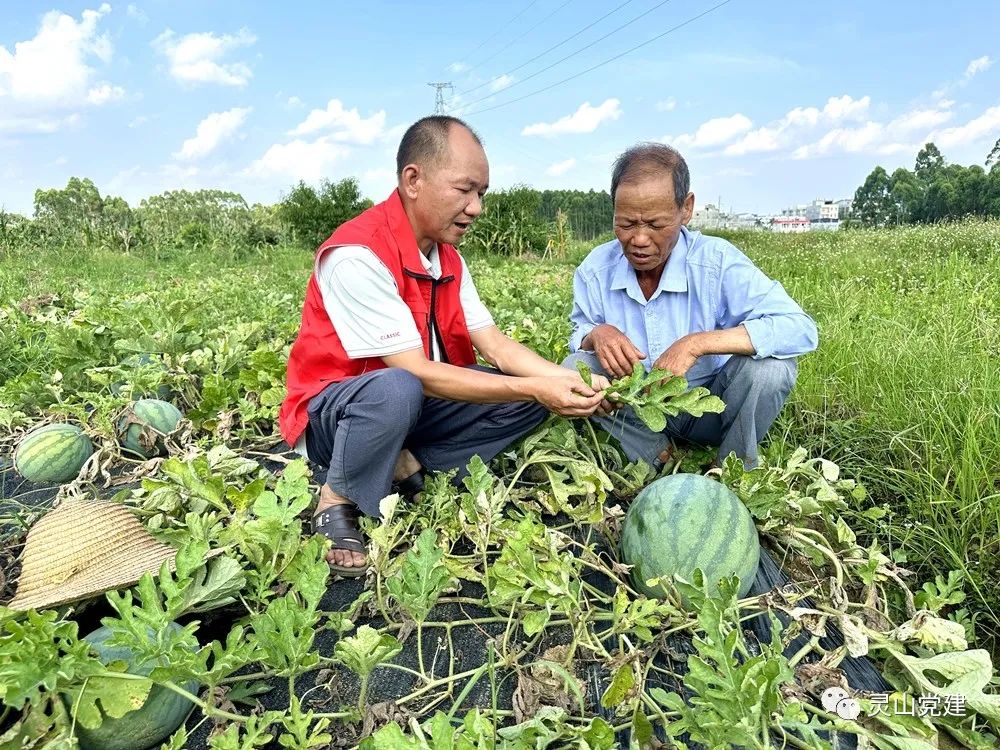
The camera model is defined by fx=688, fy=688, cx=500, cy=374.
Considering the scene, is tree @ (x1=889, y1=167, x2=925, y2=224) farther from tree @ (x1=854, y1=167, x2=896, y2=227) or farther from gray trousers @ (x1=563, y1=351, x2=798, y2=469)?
gray trousers @ (x1=563, y1=351, x2=798, y2=469)

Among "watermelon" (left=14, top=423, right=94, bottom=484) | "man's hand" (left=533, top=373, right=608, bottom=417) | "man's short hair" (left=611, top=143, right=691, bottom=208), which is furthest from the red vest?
"watermelon" (left=14, top=423, right=94, bottom=484)

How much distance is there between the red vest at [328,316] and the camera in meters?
2.26

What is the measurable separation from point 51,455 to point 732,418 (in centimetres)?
259

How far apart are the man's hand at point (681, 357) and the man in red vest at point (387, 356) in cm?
25

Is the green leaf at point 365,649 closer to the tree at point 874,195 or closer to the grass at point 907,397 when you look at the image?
the grass at point 907,397

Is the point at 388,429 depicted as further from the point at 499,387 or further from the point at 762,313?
the point at 762,313

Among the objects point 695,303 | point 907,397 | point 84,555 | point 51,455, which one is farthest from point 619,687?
point 51,455

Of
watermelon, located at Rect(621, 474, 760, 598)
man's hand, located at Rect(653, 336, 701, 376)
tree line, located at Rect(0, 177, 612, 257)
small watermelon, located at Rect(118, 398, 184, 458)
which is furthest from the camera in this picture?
tree line, located at Rect(0, 177, 612, 257)

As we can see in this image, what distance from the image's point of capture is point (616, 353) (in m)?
2.34

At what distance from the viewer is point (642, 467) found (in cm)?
237

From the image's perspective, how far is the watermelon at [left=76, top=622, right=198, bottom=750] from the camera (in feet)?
4.53

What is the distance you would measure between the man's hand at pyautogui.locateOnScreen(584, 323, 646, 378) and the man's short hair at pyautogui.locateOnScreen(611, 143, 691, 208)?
486 millimetres

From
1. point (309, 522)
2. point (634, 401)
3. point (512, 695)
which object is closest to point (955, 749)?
point (512, 695)

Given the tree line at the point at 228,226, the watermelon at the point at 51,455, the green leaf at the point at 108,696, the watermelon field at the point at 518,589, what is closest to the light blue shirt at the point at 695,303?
the watermelon field at the point at 518,589
